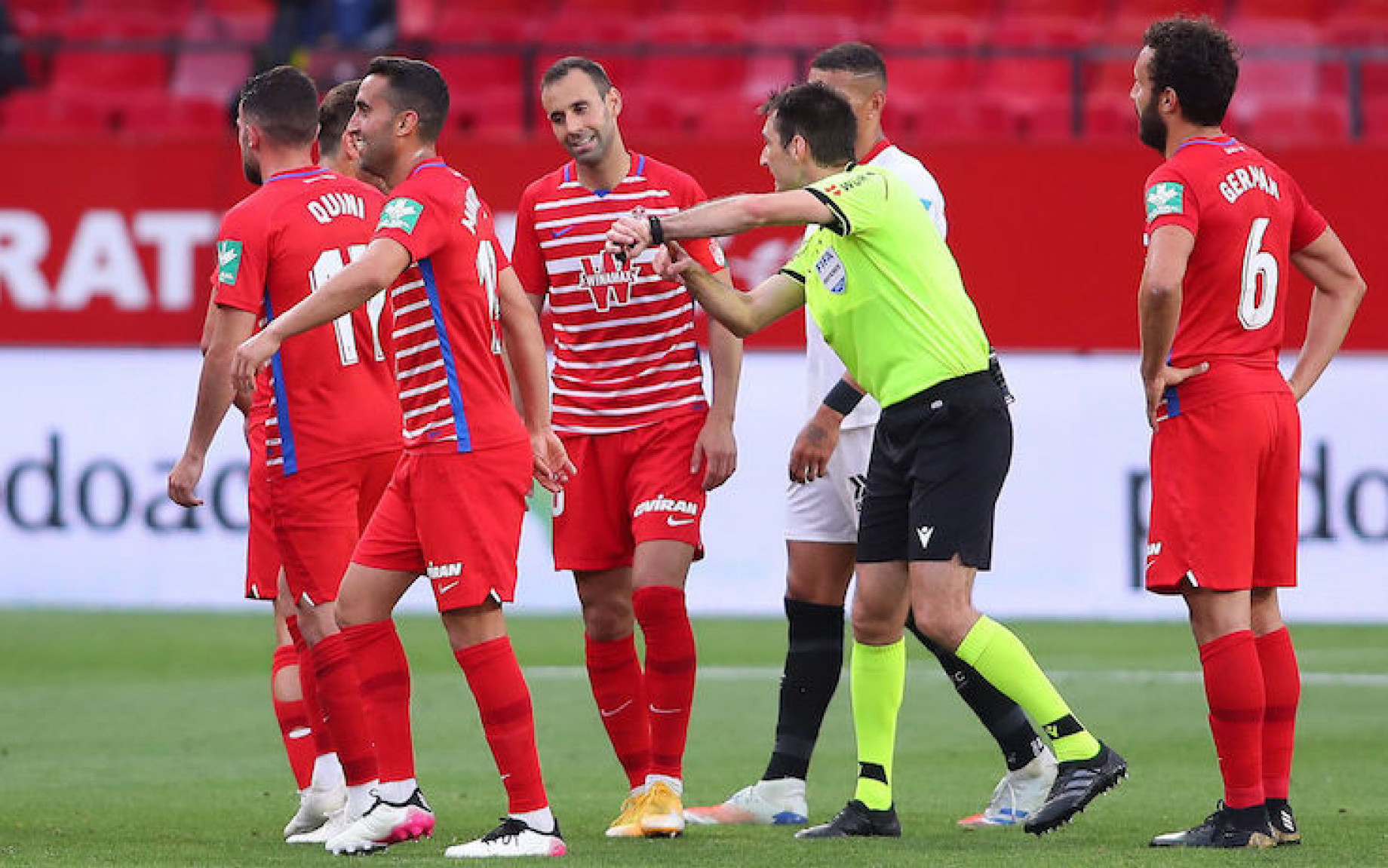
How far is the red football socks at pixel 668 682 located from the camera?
6.99 meters

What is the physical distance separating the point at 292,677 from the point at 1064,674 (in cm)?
490

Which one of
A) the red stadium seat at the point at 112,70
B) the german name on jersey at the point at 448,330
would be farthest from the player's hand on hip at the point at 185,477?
the red stadium seat at the point at 112,70

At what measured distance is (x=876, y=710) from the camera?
22.3 ft

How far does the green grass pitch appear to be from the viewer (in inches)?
252

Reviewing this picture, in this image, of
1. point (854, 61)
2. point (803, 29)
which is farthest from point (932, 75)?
point (854, 61)

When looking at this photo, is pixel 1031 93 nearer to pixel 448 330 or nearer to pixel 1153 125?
pixel 1153 125

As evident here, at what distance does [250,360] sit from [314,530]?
106 centimetres

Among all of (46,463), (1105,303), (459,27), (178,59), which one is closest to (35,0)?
(178,59)

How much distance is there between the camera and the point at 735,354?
715 cm

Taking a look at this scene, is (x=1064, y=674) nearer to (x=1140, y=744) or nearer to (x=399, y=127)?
(x=1140, y=744)

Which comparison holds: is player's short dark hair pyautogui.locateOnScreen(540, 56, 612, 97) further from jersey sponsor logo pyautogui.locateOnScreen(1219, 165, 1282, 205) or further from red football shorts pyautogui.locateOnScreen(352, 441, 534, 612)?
jersey sponsor logo pyautogui.locateOnScreen(1219, 165, 1282, 205)

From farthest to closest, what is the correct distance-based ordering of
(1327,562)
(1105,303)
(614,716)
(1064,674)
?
(1105,303) < (1327,562) < (1064,674) < (614,716)

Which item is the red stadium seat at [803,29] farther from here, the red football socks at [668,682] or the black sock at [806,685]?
the red football socks at [668,682]

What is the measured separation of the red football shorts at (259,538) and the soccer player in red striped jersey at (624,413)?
2.92ft
